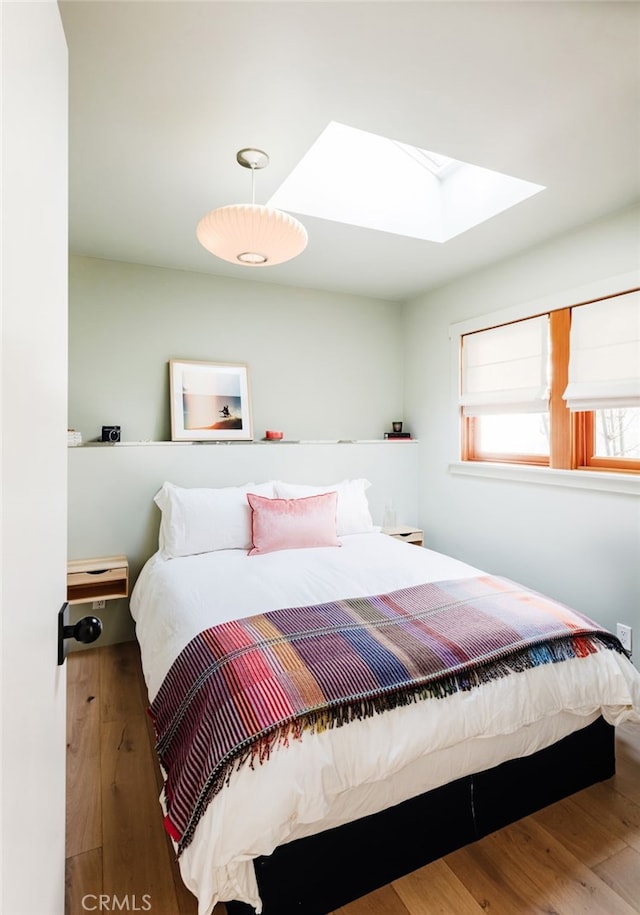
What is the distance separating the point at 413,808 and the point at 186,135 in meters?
2.59

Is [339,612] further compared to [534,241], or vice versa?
[534,241]

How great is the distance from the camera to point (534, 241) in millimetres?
2820

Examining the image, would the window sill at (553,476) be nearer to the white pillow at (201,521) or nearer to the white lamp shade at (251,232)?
the white pillow at (201,521)

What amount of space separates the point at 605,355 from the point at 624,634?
1.53m

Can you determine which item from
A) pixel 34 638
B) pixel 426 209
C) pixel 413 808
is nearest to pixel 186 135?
pixel 426 209

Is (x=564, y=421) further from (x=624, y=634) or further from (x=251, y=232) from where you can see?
(x=251, y=232)

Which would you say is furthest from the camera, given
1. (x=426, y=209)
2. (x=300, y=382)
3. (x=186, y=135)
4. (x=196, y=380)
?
(x=300, y=382)

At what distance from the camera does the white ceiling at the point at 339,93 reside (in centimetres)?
135

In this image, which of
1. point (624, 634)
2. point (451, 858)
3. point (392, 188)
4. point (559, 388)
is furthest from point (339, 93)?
point (624, 634)

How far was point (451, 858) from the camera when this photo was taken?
150 cm

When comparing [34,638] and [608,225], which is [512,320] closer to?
[608,225]

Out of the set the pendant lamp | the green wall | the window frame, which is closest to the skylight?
the pendant lamp

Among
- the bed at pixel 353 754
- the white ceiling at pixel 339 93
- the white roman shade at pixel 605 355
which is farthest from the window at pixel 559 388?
the bed at pixel 353 754

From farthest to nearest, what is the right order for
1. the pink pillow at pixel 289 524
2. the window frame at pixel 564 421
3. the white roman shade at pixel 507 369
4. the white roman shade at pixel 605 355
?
the white roman shade at pixel 507 369 → the pink pillow at pixel 289 524 → the window frame at pixel 564 421 → the white roman shade at pixel 605 355
